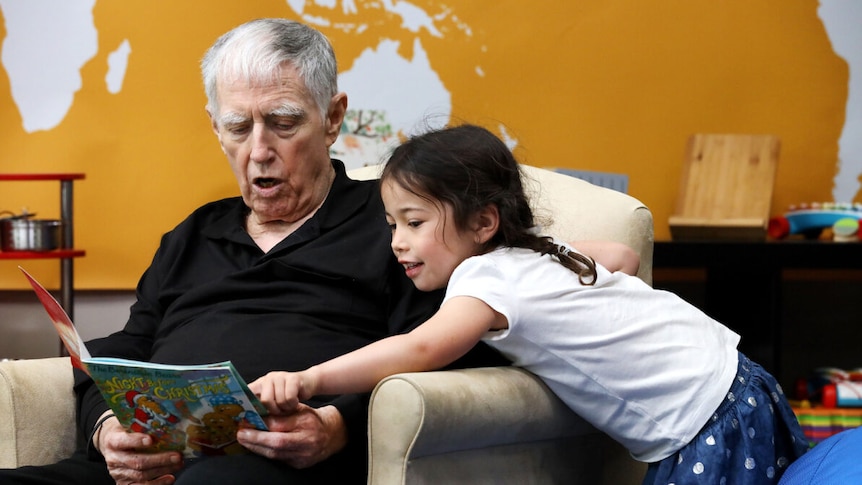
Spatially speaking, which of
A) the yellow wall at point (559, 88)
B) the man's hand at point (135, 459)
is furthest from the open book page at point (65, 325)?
the yellow wall at point (559, 88)

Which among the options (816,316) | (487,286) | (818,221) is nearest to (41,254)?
(487,286)

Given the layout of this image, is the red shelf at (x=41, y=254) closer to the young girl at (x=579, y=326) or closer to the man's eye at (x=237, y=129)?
the man's eye at (x=237, y=129)

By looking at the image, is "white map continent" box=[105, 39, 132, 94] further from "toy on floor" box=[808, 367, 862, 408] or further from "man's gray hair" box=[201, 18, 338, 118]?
"toy on floor" box=[808, 367, 862, 408]

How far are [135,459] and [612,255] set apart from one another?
86 cm

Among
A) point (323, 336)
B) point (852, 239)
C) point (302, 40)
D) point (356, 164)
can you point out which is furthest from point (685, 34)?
point (323, 336)

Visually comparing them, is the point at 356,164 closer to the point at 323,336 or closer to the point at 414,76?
the point at 414,76

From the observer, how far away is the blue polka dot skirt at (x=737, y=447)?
1.52m

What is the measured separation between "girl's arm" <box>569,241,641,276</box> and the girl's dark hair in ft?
0.48

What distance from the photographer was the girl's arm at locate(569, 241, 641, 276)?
1.76m

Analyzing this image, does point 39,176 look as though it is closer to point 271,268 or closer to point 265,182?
point 265,182

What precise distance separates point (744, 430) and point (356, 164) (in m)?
2.27

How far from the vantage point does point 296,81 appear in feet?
5.99

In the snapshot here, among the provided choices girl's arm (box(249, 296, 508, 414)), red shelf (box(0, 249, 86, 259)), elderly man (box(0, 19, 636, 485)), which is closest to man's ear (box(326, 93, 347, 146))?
elderly man (box(0, 19, 636, 485))

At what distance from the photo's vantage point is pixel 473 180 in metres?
1.58
